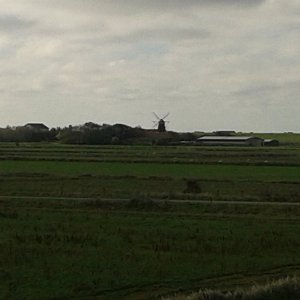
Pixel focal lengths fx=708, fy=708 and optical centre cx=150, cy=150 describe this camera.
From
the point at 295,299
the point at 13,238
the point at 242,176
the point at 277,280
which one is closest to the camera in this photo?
the point at 295,299

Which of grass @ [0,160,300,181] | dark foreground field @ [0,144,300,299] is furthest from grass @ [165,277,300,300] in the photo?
grass @ [0,160,300,181]

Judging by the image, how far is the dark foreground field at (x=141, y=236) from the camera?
1952 centimetres

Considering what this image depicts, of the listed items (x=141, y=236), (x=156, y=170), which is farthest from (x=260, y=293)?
(x=156, y=170)

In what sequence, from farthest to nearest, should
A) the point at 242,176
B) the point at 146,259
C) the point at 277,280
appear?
the point at 242,176 < the point at 146,259 < the point at 277,280

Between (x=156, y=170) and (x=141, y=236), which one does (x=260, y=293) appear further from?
(x=156, y=170)

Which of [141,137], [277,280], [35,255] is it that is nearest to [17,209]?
[35,255]

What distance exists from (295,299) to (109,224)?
575 inches

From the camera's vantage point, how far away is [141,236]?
26938 millimetres

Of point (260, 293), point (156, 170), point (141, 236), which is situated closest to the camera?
point (260, 293)

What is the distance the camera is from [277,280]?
62.4ft

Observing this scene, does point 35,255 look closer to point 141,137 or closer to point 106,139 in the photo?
point 106,139

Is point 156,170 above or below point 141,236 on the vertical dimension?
above

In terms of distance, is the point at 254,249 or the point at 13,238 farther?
the point at 13,238

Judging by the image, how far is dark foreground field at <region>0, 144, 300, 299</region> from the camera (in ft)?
64.0
